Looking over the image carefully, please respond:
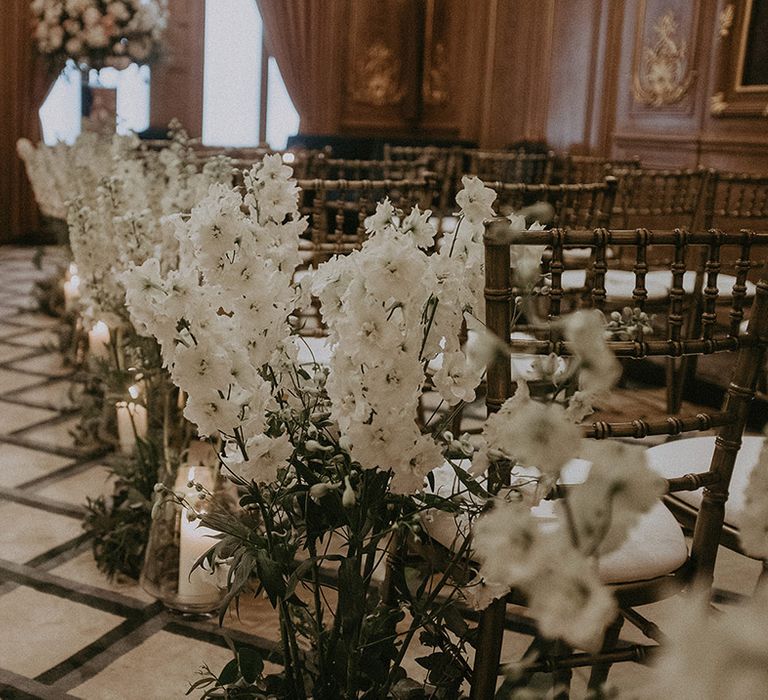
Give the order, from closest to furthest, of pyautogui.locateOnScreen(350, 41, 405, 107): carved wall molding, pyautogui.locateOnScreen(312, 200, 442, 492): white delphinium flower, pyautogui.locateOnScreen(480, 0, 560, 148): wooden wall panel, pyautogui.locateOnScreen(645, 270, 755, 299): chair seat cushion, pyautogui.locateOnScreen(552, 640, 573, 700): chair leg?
pyautogui.locateOnScreen(312, 200, 442, 492): white delphinium flower < pyautogui.locateOnScreen(552, 640, 573, 700): chair leg < pyautogui.locateOnScreen(645, 270, 755, 299): chair seat cushion < pyautogui.locateOnScreen(480, 0, 560, 148): wooden wall panel < pyautogui.locateOnScreen(350, 41, 405, 107): carved wall molding

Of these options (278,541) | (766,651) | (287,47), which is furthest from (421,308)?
(287,47)

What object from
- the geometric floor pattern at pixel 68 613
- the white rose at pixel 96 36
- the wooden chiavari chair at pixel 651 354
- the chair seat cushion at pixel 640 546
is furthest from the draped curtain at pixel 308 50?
the wooden chiavari chair at pixel 651 354

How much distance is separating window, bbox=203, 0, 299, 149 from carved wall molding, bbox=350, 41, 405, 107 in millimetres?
654

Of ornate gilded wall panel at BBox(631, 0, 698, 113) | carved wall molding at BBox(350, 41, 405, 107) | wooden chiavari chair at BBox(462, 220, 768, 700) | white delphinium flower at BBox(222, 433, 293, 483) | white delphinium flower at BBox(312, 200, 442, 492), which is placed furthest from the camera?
carved wall molding at BBox(350, 41, 405, 107)

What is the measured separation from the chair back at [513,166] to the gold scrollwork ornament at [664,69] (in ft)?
3.12

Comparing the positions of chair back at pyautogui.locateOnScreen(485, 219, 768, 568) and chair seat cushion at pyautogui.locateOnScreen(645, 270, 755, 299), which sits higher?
chair back at pyautogui.locateOnScreen(485, 219, 768, 568)

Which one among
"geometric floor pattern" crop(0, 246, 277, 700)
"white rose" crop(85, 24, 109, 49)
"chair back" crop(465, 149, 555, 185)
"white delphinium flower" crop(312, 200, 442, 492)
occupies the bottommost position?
"geometric floor pattern" crop(0, 246, 277, 700)

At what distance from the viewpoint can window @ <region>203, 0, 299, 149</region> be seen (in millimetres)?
8359

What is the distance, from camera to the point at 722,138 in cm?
508

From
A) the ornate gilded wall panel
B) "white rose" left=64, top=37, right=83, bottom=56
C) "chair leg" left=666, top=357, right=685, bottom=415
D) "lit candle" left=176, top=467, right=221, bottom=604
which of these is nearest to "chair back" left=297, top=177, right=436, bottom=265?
"lit candle" left=176, top=467, right=221, bottom=604

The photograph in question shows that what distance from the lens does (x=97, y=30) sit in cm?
607

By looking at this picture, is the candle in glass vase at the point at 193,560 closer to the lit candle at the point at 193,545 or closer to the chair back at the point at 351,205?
the lit candle at the point at 193,545

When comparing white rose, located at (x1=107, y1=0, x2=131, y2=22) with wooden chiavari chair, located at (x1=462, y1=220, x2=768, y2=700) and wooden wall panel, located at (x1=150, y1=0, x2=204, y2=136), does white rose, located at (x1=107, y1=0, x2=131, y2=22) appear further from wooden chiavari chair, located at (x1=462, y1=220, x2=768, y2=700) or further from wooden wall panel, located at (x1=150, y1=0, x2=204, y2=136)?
wooden chiavari chair, located at (x1=462, y1=220, x2=768, y2=700)

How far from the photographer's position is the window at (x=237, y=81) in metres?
8.36
